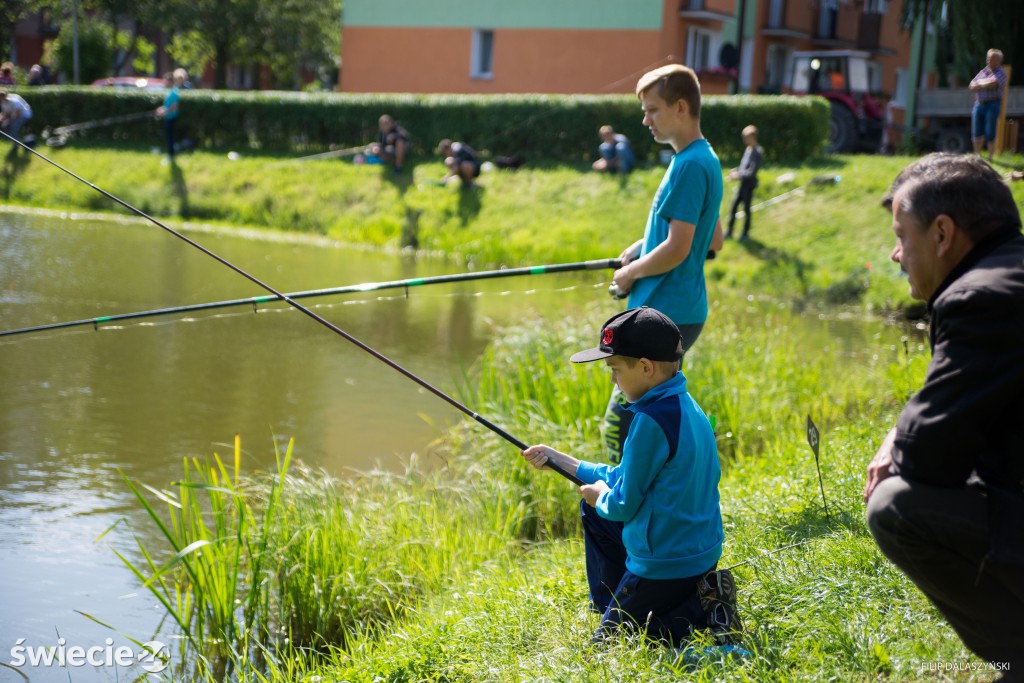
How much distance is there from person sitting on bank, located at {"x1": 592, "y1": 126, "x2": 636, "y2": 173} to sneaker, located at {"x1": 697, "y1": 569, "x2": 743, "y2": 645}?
1499 cm

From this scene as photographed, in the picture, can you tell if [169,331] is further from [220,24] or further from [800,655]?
[220,24]

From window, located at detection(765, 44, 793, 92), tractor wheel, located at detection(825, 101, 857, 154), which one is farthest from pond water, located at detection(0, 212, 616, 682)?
window, located at detection(765, 44, 793, 92)

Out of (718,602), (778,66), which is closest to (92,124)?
(778,66)

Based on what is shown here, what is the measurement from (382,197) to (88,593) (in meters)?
14.0

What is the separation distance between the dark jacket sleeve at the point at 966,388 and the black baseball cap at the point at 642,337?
2.78ft

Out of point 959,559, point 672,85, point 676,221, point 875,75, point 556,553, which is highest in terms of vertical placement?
point 875,75

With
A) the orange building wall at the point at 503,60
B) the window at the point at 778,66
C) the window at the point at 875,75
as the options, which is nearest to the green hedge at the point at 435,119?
the orange building wall at the point at 503,60

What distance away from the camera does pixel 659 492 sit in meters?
3.04

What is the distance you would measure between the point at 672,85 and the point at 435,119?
1721cm

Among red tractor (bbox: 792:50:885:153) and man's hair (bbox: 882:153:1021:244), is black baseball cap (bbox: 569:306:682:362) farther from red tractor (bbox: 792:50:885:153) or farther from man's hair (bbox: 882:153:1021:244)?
red tractor (bbox: 792:50:885:153)

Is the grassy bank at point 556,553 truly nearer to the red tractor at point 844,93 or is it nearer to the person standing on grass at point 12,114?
the red tractor at point 844,93

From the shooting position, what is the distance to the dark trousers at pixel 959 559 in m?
2.28

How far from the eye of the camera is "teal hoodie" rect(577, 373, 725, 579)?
302cm

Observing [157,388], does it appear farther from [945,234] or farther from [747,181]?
[747,181]
